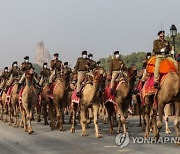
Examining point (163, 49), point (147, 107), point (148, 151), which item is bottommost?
point (148, 151)

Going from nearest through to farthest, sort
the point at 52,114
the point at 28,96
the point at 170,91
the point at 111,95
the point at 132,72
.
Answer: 1. the point at 170,91
2. the point at 132,72
3. the point at 111,95
4. the point at 28,96
5. the point at 52,114

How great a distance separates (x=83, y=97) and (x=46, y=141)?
3051mm

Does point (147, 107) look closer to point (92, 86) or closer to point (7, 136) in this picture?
point (92, 86)

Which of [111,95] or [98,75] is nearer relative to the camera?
[98,75]

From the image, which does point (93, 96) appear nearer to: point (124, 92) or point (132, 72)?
point (124, 92)

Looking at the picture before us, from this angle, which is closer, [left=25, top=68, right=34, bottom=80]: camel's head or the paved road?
the paved road

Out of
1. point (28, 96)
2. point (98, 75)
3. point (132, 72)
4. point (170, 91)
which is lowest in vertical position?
point (170, 91)

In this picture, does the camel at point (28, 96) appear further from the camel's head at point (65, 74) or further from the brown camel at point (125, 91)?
the brown camel at point (125, 91)

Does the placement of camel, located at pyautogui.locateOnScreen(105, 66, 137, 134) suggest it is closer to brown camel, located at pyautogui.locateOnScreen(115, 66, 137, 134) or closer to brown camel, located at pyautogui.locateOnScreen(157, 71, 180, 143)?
brown camel, located at pyautogui.locateOnScreen(115, 66, 137, 134)

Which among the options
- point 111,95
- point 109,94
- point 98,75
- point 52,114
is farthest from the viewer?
point 52,114

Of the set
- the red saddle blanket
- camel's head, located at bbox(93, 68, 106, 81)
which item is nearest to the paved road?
the red saddle blanket

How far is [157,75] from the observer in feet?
50.5

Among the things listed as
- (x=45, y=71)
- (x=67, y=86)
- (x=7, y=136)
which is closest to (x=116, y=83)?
(x=67, y=86)

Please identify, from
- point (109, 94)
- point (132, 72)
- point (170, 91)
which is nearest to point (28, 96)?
point (109, 94)
